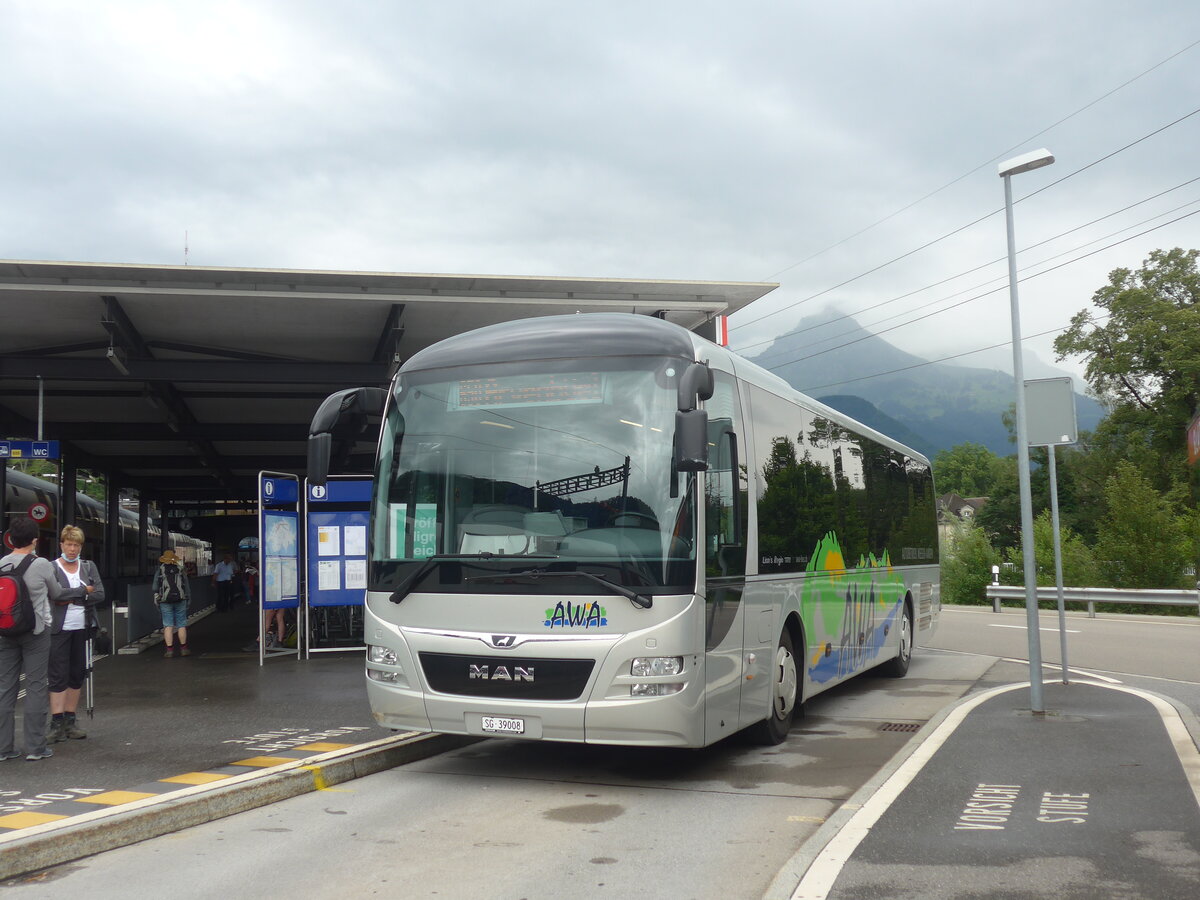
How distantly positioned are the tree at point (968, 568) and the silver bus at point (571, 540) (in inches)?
1475

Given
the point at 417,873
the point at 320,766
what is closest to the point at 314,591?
Result: the point at 320,766

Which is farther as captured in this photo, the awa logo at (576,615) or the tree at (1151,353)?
the tree at (1151,353)

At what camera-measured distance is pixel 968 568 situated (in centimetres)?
4497

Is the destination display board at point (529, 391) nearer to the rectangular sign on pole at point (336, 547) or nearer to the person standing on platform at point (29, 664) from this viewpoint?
the person standing on platform at point (29, 664)

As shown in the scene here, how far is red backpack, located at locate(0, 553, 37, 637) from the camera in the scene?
8250 mm

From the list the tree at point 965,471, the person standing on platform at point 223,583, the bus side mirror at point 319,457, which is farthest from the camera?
the tree at point 965,471

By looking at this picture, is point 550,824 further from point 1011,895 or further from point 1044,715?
point 1044,715

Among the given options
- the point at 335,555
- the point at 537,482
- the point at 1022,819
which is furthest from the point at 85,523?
the point at 1022,819

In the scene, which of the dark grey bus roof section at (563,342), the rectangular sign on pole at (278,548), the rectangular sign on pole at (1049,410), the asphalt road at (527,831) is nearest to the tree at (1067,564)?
the rectangular sign on pole at (1049,410)

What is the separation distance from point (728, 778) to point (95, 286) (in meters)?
10.5

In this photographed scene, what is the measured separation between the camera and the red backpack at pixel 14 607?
8.25 m

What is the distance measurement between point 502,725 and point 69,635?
3946 millimetres

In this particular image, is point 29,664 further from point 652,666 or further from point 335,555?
point 335,555

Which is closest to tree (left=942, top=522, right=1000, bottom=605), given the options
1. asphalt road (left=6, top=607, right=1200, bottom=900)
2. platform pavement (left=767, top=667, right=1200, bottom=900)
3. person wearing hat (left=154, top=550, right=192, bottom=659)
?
person wearing hat (left=154, top=550, right=192, bottom=659)
